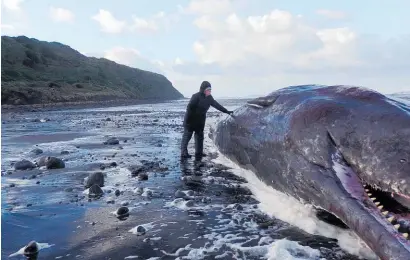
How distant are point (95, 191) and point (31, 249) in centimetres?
216

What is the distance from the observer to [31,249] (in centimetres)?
396

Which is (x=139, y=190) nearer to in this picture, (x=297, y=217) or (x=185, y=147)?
(x=297, y=217)

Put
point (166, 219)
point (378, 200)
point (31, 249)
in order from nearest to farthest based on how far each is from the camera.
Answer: point (31, 249) < point (378, 200) < point (166, 219)

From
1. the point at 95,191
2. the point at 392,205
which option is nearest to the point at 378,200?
the point at 392,205

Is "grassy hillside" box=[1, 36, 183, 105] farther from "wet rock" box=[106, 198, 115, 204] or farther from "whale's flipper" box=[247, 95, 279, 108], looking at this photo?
"wet rock" box=[106, 198, 115, 204]

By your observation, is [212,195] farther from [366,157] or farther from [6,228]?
[6,228]

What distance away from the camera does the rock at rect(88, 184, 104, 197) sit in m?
6.05

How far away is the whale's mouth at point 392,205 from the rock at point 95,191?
391cm

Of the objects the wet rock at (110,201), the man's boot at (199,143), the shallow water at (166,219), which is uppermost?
the man's boot at (199,143)

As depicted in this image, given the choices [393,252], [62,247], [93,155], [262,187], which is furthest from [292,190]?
[93,155]

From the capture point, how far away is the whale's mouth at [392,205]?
3.92 metres

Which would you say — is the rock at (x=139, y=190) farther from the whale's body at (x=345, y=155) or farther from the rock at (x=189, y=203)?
the whale's body at (x=345, y=155)

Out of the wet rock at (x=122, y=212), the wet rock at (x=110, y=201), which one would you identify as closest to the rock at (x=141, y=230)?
the wet rock at (x=122, y=212)

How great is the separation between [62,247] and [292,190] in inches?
125
